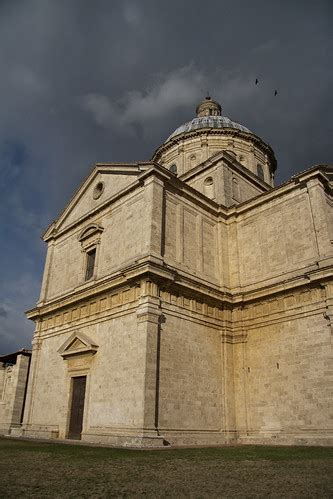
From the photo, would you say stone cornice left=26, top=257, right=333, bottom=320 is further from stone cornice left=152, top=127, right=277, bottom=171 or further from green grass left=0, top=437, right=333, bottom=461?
stone cornice left=152, top=127, right=277, bottom=171

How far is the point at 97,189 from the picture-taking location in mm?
21547

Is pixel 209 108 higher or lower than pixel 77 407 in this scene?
higher

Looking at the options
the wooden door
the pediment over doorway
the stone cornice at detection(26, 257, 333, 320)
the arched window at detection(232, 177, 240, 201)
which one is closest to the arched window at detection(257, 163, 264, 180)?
the arched window at detection(232, 177, 240, 201)

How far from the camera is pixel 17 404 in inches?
926

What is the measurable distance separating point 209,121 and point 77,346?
19376 mm

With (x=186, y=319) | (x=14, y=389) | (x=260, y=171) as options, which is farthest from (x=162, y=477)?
(x=260, y=171)

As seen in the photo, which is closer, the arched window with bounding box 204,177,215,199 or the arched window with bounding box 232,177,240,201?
the arched window with bounding box 232,177,240,201

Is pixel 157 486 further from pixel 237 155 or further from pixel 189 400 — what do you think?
pixel 237 155

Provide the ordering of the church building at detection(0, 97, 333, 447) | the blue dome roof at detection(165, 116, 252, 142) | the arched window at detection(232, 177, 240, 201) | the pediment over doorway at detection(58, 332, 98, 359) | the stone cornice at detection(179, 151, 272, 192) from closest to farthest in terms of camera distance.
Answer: the church building at detection(0, 97, 333, 447) < the pediment over doorway at detection(58, 332, 98, 359) < the arched window at detection(232, 177, 240, 201) < the stone cornice at detection(179, 151, 272, 192) < the blue dome roof at detection(165, 116, 252, 142)

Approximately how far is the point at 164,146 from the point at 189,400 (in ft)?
63.0

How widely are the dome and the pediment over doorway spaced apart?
17.0 meters

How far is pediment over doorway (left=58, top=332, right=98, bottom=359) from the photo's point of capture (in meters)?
16.6

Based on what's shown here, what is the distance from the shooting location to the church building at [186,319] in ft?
47.4

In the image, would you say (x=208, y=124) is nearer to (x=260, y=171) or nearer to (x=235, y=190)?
(x=260, y=171)
